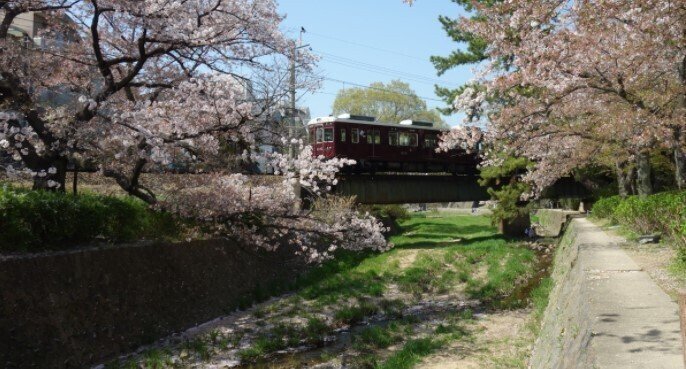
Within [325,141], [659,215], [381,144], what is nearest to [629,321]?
[659,215]

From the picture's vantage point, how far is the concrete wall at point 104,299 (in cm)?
864

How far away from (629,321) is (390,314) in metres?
8.53

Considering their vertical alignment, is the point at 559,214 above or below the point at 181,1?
below

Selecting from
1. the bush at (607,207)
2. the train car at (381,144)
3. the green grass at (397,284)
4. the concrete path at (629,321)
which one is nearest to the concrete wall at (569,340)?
the concrete path at (629,321)

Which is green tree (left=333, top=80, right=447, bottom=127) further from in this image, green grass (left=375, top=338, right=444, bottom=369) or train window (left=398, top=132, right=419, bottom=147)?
green grass (left=375, top=338, right=444, bottom=369)

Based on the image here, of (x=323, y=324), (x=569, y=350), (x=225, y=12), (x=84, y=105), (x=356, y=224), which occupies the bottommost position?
(x=323, y=324)

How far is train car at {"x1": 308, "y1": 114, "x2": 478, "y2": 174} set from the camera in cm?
2614

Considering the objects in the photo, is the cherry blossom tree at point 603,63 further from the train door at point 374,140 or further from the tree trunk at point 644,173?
the train door at point 374,140

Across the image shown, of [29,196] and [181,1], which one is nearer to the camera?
[29,196]

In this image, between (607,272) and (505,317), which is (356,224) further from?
(607,272)

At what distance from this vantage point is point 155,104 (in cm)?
1087

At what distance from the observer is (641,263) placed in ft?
34.7

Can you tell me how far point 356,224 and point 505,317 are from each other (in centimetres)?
404

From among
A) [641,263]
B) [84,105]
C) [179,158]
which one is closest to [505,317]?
[641,263]
